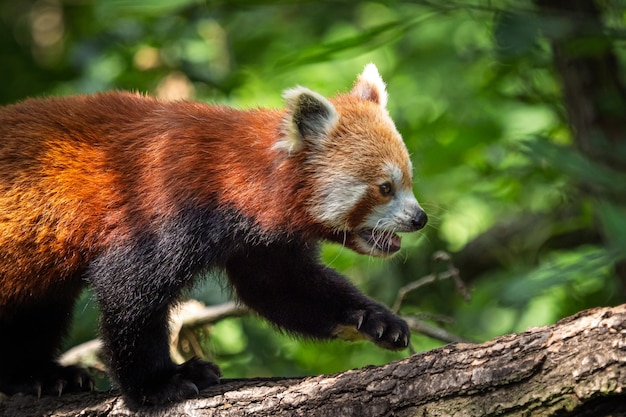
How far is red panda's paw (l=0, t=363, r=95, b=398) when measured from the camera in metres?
4.36

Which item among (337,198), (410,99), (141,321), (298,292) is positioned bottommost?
(298,292)

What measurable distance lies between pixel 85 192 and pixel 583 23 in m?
2.71

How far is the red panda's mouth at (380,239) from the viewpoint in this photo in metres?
4.39

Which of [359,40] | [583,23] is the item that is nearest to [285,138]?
[359,40]

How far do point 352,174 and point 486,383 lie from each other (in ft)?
5.37

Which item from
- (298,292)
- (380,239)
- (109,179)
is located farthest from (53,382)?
(380,239)

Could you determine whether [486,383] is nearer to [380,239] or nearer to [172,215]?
[380,239]

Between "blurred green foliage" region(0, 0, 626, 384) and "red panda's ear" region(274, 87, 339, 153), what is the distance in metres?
0.18

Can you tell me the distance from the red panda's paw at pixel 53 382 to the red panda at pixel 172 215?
0.03ft

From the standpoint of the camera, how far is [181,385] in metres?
3.94

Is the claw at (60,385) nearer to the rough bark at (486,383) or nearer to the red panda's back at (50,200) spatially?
the red panda's back at (50,200)

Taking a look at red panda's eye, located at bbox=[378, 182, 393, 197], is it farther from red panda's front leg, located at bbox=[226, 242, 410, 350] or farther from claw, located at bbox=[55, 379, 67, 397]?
claw, located at bbox=[55, 379, 67, 397]

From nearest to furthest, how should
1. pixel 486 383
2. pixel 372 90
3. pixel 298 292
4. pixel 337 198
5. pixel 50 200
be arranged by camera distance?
pixel 486 383, pixel 50 200, pixel 337 198, pixel 298 292, pixel 372 90

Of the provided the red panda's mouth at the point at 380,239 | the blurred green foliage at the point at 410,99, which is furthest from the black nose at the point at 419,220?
the blurred green foliage at the point at 410,99
